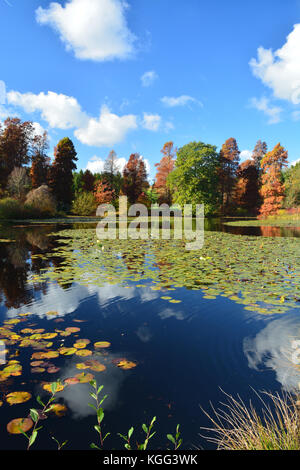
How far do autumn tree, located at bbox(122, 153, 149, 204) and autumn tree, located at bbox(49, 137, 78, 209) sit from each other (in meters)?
13.5

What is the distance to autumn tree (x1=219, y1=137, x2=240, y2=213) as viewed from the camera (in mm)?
42581

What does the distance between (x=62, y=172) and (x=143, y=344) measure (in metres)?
35.3

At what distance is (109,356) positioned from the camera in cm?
290

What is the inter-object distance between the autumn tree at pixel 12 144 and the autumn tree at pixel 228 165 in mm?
31585

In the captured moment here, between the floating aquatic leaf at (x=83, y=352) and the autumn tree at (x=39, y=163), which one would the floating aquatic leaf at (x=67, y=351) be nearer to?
the floating aquatic leaf at (x=83, y=352)

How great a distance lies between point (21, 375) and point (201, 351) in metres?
2.03

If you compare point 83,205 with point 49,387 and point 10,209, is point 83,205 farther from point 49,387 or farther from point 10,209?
point 49,387

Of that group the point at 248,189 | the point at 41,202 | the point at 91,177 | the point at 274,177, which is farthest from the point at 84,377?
the point at 248,189

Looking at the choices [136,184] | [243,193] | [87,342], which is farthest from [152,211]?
[87,342]

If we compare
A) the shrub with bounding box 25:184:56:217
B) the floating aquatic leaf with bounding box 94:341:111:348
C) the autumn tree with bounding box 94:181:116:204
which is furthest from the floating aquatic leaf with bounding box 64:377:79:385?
the autumn tree with bounding box 94:181:116:204

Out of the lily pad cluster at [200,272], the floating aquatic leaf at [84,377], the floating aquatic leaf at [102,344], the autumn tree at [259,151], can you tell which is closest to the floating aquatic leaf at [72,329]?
the floating aquatic leaf at [102,344]

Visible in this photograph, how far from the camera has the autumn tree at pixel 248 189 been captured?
45.7 meters

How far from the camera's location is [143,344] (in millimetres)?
3209
